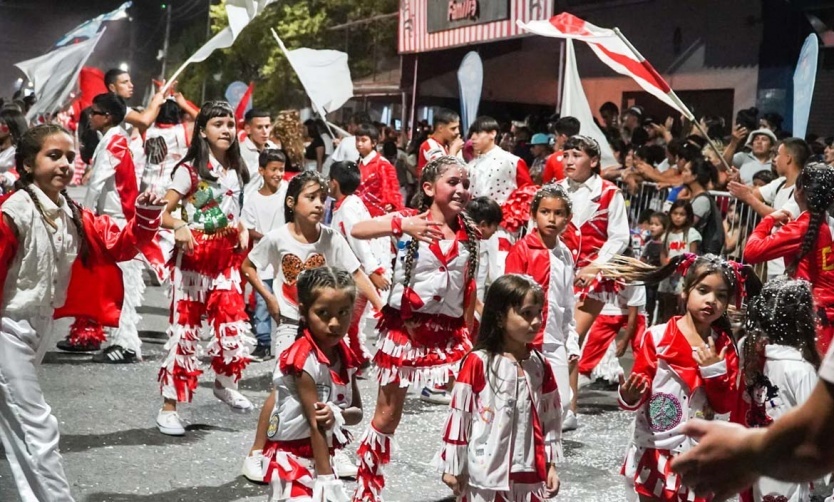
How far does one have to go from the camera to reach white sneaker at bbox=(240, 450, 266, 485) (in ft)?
20.1

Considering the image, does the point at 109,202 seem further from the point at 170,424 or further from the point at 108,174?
the point at 170,424

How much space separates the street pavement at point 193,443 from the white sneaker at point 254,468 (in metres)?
0.06

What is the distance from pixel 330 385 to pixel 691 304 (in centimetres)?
175

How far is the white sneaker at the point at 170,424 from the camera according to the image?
6996 millimetres

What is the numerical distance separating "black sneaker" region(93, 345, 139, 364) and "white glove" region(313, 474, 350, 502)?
528cm

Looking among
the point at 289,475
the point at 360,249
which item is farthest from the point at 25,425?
the point at 360,249

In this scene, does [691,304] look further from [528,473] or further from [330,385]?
[330,385]

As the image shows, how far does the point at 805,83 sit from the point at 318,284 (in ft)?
19.6

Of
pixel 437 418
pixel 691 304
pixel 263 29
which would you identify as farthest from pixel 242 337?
pixel 263 29

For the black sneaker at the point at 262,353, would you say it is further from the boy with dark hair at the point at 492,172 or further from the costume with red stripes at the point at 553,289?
the costume with red stripes at the point at 553,289

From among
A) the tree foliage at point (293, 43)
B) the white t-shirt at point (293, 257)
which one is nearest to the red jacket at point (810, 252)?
the white t-shirt at point (293, 257)

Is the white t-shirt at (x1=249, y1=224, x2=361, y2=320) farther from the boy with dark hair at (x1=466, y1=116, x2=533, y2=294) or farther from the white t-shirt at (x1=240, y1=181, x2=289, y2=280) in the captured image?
the boy with dark hair at (x1=466, y1=116, x2=533, y2=294)

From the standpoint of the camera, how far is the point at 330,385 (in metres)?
4.54

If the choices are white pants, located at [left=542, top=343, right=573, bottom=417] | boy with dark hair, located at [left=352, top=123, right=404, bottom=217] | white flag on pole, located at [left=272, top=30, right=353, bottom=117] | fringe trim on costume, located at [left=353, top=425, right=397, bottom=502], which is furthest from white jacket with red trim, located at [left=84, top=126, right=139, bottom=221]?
fringe trim on costume, located at [left=353, top=425, right=397, bottom=502]
